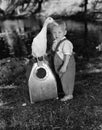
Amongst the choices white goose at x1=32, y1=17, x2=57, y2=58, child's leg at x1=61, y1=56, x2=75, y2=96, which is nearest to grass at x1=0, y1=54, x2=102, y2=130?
child's leg at x1=61, y1=56, x2=75, y2=96

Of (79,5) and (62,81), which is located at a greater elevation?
(62,81)

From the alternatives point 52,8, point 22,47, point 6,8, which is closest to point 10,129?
point 22,47

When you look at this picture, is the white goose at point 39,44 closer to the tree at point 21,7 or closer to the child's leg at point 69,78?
the child's leg at point 69,78

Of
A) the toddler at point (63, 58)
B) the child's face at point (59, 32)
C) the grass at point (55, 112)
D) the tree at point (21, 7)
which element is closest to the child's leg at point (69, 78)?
the toddler at point (63, 58)

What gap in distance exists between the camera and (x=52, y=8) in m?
32.4

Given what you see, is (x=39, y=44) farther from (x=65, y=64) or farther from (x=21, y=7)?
(x=21, y=7)

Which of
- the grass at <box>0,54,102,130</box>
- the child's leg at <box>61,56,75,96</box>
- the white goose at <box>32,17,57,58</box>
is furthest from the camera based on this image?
the child's leg at <box>61,56,75,96</box>

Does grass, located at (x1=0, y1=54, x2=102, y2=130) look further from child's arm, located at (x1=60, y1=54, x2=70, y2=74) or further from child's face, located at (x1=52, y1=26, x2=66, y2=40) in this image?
child's face, located at (x1=52, y1=26, x2=66, y2=40)

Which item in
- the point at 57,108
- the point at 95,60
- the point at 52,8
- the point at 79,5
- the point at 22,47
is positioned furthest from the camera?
the point at 52,8

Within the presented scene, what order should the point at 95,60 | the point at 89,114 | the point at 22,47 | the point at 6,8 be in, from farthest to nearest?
the point at 6,8
the point at 22,47
the point at 95,60
the point at 89,114

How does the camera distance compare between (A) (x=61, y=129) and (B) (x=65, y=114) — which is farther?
(B) (x=65, y=114)

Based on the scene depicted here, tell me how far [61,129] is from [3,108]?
1462 mm

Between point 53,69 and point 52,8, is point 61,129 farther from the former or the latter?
point 52,8

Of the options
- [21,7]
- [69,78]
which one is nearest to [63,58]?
[69,78]
